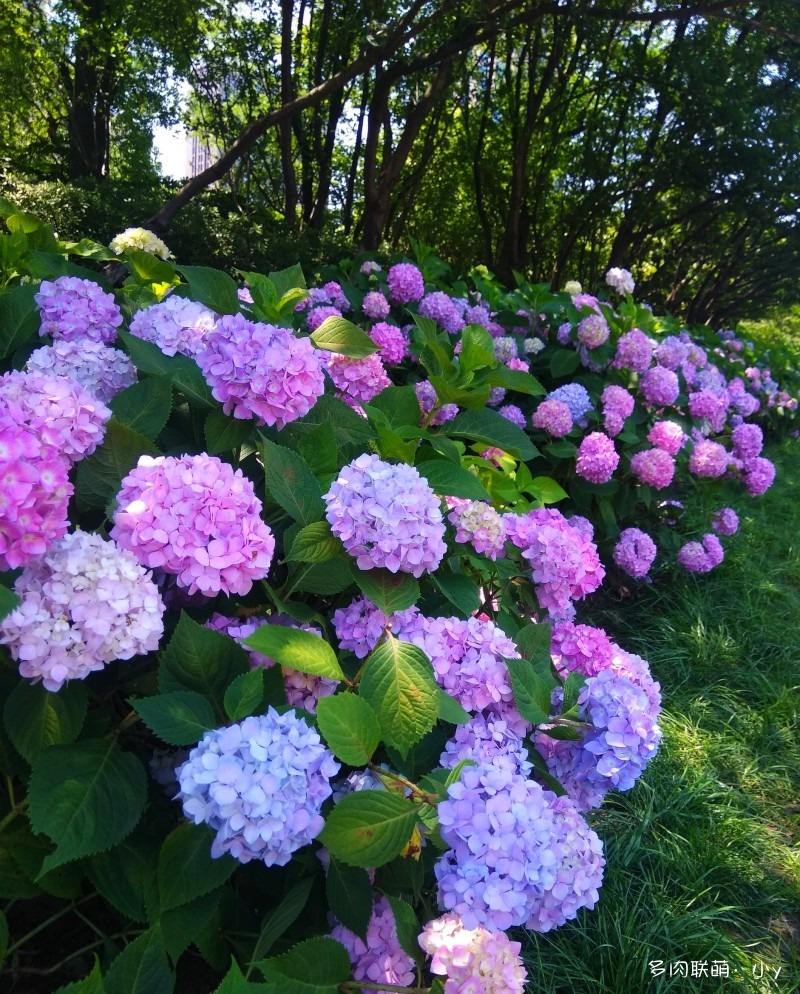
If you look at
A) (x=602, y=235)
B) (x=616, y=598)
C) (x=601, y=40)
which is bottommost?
(x=616, y=598)

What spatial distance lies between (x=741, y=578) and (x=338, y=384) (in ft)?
11.0

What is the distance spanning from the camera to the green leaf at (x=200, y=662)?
3.46ft

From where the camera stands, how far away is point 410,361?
3514 millimetres

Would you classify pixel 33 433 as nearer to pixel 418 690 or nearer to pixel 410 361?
pixel 418 690

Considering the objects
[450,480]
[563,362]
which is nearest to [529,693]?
[450,480]

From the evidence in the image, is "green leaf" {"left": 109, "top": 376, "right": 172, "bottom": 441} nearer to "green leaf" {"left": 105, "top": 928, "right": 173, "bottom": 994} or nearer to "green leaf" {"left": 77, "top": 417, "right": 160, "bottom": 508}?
"green leaf" {"left": 77, "top": 417, "right": 160, "bottom": 508}

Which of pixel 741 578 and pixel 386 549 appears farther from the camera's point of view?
pixel 741 578

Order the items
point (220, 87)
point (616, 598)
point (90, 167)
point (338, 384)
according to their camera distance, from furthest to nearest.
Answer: point (90, 167) < point (220, 87) < point (616, 598) < point (338, 384)

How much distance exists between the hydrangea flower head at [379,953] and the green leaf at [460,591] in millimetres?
504

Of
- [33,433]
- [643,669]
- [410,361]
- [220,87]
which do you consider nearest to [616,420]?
[410,361]

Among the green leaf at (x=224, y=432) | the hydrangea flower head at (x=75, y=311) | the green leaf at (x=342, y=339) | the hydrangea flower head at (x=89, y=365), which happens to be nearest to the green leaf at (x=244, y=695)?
the green leaf at (x=224, y=432)

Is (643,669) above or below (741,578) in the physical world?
above

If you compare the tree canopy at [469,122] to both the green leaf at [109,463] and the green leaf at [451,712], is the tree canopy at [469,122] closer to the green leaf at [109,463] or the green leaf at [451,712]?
the green leaf at [109,463]

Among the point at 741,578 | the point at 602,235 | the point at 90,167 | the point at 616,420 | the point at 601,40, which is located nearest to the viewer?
the point at 616,420
